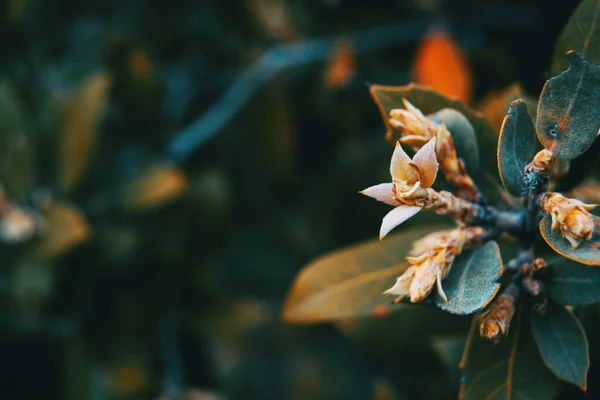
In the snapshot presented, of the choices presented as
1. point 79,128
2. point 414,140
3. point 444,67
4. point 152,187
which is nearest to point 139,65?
point 79,128

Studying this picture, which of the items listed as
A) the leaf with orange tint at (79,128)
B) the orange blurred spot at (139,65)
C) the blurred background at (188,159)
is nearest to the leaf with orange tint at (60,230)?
the blurred background at (188,159)

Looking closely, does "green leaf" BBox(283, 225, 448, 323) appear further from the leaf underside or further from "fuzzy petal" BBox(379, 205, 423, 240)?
"fuzzy petal" BBox(379, 205, 423, 240)

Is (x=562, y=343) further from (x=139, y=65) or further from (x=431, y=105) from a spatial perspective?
(x=139, y=65)

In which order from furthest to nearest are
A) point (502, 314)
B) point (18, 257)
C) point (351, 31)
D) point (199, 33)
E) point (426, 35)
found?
point (199, 33) < point (351, 31) < point (426, 35) < point (18, 257) < point (502, 314)

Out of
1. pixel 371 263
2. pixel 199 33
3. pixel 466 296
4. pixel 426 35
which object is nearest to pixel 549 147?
pixel 466 296

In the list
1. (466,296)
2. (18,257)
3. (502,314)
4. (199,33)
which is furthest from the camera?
(199,33)

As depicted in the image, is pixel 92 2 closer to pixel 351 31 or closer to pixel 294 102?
pixel 294 102

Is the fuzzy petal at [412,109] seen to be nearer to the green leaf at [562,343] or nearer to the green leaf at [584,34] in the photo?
the green leaf at [584,34]
